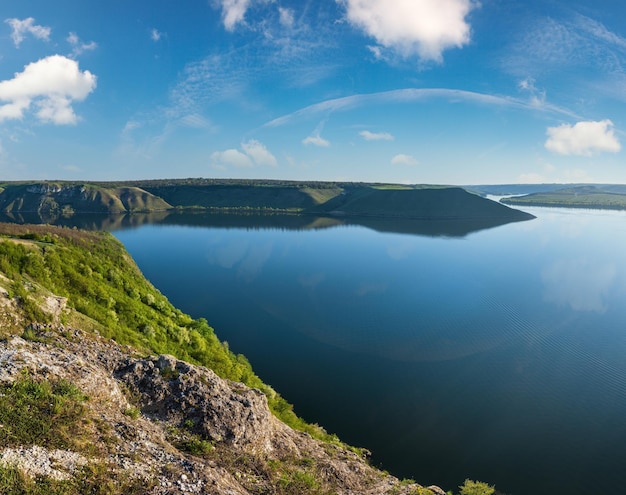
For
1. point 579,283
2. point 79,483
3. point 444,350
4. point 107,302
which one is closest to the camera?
point 79,483

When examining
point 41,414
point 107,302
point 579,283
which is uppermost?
point 41,414

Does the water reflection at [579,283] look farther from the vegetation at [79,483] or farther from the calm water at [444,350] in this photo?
the vegetation at [79,483]

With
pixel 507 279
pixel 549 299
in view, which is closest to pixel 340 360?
pixel 549 299

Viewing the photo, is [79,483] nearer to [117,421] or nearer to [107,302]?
[117,421]

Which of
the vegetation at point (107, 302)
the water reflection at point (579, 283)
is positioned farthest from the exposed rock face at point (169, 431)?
the water reflection at point (579, 283)

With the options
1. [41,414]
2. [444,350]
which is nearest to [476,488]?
[444,350]

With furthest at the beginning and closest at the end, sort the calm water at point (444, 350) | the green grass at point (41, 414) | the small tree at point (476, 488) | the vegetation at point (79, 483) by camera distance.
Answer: the calm water at point (444, 350) < the small tree at point (476, 488) < the green grass at point (41, 414) < the vegetation at point (79, 483)

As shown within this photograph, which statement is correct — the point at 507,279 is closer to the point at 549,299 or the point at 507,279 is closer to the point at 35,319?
the point at 549,299
